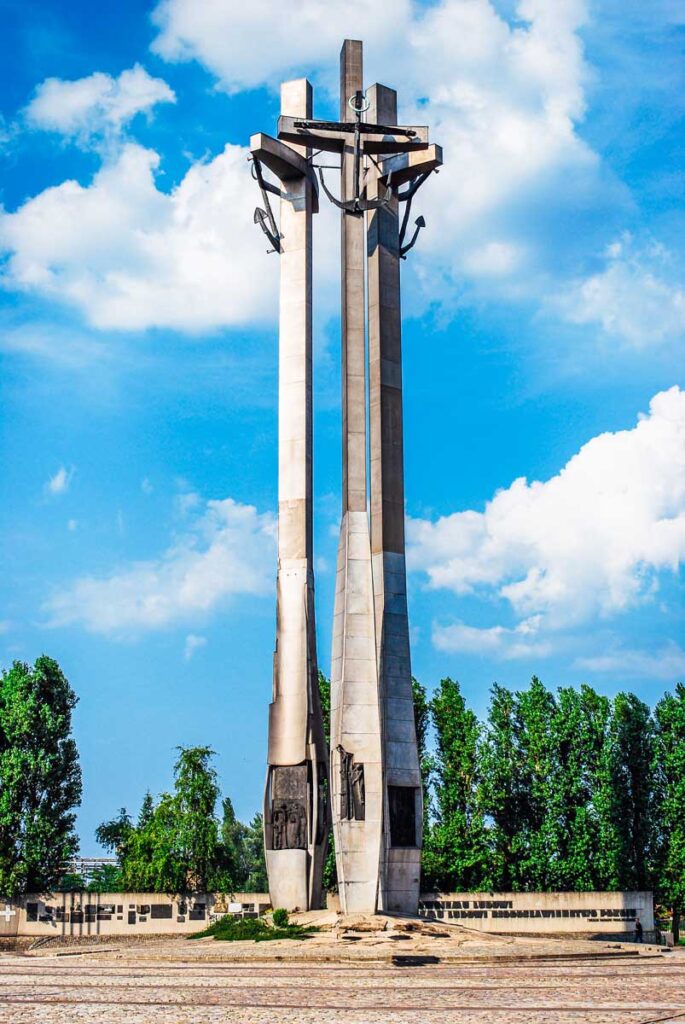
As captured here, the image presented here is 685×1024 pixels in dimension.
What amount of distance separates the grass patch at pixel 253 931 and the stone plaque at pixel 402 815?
3.38 metres

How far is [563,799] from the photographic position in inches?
1404

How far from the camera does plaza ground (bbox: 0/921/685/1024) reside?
1170cm

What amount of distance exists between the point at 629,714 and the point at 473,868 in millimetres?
6440

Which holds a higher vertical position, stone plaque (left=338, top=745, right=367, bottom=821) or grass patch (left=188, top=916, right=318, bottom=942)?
stone plaque (left=338, top=745, right=367, bottom=821)

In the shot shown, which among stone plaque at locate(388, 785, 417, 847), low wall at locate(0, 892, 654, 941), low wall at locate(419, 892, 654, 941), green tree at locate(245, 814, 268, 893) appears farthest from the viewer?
green tree at locate(245, 814, 268, 893)

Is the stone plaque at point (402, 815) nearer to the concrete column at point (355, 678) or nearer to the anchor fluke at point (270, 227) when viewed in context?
the concrete column at point (355, 678)

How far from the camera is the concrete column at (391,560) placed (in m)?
26.6

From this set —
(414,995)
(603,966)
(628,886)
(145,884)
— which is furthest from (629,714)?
(414,995)

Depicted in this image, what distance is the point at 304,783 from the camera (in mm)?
27172

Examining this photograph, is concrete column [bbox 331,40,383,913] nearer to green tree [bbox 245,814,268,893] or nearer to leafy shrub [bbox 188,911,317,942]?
leafy shrub [bbox 188,911,317,942]

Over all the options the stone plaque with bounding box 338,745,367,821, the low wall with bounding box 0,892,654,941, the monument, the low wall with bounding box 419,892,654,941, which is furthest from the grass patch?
the low wall with bounding box 419,892,654,941

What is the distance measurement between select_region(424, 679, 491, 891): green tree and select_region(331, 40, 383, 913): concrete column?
35.8 ft

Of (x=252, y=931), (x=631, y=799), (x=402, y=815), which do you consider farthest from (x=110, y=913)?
(x=631, y=799)

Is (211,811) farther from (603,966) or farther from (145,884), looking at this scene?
(603,966)
